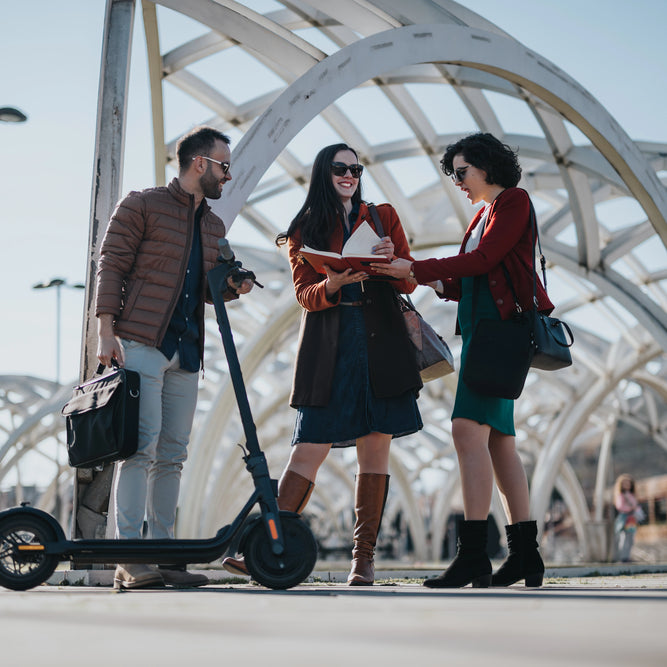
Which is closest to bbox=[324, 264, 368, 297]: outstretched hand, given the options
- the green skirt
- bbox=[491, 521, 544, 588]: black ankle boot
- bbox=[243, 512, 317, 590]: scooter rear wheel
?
the green skirt

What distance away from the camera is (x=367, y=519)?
16.4 feet

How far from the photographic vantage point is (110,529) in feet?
20.0

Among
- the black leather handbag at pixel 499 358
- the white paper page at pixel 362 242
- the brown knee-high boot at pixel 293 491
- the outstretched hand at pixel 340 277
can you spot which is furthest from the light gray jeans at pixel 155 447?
the black leather handbag at pixel 499 358

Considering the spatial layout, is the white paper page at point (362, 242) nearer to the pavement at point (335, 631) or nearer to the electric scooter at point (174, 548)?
the electric scooter at point (174, 548)

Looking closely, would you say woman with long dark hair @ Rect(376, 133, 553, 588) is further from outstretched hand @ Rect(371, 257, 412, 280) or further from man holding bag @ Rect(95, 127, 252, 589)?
man holding bag @ Rect(95, 127, 252, 589)

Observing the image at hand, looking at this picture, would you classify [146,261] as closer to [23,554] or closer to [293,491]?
[293,491]

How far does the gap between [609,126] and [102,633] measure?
39.4 ft

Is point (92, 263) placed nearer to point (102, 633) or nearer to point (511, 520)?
point (511, 520)

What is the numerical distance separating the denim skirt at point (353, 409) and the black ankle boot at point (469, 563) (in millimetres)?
613

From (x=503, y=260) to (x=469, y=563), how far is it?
1610 millimetres

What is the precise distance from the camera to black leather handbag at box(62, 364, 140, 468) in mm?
4383

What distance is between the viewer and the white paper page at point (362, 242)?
4.72 meters

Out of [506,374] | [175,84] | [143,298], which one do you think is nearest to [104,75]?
[143,298]

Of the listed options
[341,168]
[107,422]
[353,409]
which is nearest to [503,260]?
[341,168]
